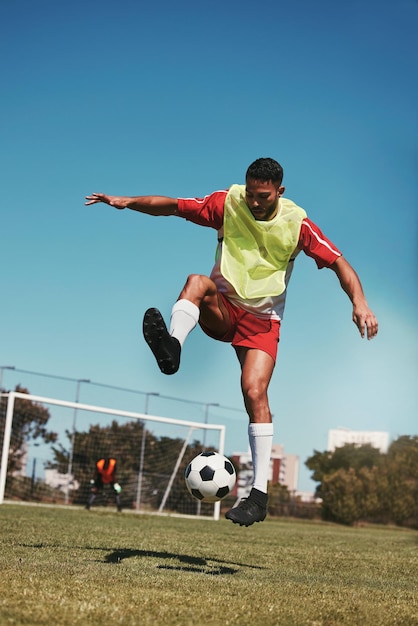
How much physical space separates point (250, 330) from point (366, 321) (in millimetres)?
970

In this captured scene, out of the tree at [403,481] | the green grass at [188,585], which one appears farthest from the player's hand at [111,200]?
the tree at [403,481]

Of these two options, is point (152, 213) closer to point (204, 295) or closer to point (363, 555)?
point (204, 295)

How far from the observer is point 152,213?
5.56 metres

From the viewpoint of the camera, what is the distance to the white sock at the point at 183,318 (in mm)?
5008

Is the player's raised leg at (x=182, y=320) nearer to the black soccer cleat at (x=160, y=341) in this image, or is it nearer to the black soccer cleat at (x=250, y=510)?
the black soccer cleat at (x=160, y=341)

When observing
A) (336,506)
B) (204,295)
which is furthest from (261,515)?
(336,506)

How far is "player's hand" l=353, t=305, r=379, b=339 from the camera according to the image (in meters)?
4.93

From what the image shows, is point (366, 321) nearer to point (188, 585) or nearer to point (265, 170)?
point (265, 170)

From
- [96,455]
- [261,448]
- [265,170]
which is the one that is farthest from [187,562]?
[96,455]

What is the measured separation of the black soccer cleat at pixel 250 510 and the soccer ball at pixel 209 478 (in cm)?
36

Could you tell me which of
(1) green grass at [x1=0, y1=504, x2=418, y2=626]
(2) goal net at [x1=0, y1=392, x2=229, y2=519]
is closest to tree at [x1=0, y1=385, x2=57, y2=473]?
(2) goal net at [x1=0, y1=392, x2=229, y2=519]

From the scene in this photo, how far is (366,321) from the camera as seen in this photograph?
4957mm

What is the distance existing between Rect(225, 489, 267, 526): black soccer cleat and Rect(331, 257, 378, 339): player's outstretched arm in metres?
1.30

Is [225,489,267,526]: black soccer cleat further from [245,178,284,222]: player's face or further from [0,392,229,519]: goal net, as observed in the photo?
[0,392,229,519]: goal net
